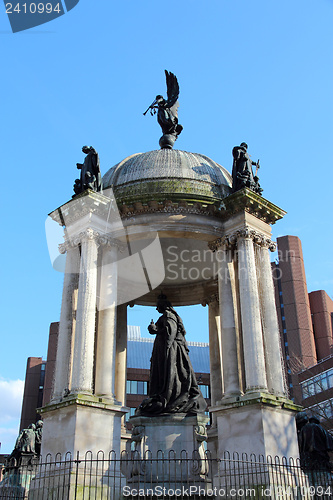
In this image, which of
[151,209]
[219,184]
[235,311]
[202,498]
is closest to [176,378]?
[235,311]

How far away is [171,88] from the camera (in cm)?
2453

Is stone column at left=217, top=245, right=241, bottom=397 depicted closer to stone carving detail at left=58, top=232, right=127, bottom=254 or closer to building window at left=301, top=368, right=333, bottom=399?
stone carving detail at left=58, top=232, right=127, bottom=254

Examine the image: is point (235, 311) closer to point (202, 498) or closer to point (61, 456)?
point (202, 498)

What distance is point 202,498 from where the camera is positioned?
1475 cm

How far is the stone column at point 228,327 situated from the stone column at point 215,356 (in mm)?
3973

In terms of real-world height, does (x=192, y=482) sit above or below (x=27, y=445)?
below

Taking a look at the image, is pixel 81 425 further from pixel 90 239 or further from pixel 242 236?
pixel 242 236

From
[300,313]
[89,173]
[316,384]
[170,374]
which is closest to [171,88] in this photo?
[89,173]

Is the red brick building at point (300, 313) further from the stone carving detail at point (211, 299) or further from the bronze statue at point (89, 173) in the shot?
the bronze statue at point (89, 173)

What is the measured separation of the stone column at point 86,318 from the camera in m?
16.5

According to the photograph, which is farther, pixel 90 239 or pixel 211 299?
pixel 211 299

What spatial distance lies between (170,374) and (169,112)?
12.3 metres

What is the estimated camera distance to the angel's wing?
24.4 meters

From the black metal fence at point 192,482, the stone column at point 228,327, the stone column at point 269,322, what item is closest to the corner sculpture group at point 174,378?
the black metal fence at point 192,482
